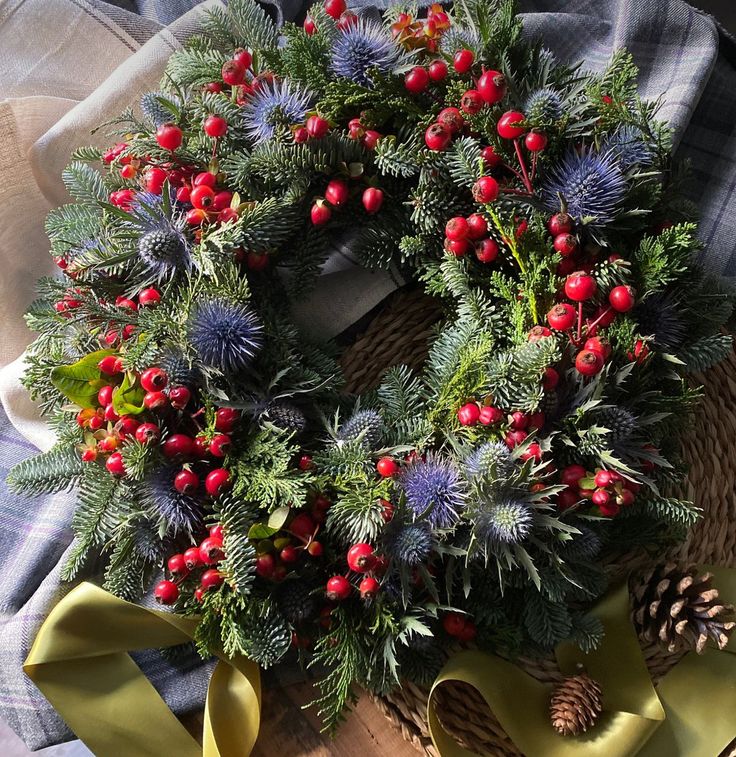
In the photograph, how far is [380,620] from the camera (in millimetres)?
709

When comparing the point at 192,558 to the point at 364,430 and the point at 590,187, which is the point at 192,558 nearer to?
the point at 364,430

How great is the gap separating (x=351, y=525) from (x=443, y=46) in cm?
50

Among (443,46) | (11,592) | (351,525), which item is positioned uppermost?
(443,46)

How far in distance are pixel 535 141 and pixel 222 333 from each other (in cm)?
34

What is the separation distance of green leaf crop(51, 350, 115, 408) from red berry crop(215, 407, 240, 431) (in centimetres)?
11

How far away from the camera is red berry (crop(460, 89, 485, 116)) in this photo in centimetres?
72

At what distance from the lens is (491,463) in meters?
0.65

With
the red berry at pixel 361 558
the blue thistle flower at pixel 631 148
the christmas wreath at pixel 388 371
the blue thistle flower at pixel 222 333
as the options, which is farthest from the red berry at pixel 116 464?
the blue thistle flower at pixel 631 148

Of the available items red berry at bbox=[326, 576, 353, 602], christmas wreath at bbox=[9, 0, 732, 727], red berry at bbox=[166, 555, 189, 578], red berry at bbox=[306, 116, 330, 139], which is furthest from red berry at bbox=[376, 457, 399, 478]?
red berry at bbox=[306, 116, 330, 139]

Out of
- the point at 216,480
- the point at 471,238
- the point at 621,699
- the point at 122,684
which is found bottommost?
the point at 621,699

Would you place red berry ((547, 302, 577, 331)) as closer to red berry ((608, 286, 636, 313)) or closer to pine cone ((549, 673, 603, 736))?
red berry ((608, 286, 636, 313))

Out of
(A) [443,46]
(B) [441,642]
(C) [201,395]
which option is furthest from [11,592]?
(A) [443,46]

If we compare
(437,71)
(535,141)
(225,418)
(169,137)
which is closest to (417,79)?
(437,71)

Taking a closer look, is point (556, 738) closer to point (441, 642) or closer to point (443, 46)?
point (441, 642)
